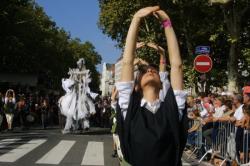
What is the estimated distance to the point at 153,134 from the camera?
401 centimetres

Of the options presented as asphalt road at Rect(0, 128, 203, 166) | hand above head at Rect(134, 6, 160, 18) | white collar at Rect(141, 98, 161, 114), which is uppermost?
hand above head at Rect(134, 6, 160, 18)

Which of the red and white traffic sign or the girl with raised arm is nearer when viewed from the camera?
the girl with raised arm

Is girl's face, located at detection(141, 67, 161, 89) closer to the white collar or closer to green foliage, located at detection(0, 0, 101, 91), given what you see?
the white collar

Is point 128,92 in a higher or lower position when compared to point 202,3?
lower

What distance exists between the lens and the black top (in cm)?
401

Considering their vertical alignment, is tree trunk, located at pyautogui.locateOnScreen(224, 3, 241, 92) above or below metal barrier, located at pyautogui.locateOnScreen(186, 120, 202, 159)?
above

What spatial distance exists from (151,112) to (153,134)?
7.0 inches

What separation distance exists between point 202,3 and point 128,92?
Answer: 92.9ft

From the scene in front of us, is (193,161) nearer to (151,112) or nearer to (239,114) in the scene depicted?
(239,114)

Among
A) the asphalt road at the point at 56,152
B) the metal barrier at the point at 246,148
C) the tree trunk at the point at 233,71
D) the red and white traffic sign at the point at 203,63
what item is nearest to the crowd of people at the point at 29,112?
the asphalt road at the point at 56,152

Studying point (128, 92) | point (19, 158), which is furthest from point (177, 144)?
point (19, 158)

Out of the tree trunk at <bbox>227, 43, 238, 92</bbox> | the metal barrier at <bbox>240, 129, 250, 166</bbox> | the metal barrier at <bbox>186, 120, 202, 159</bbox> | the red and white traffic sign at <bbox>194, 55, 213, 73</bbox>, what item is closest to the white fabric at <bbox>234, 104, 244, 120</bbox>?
the metal barrier at <bbox>240, 129, 250, 166</bbox>

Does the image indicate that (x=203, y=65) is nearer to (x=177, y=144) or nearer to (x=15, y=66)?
(x=177, y=144)

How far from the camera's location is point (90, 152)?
53.9 feet
